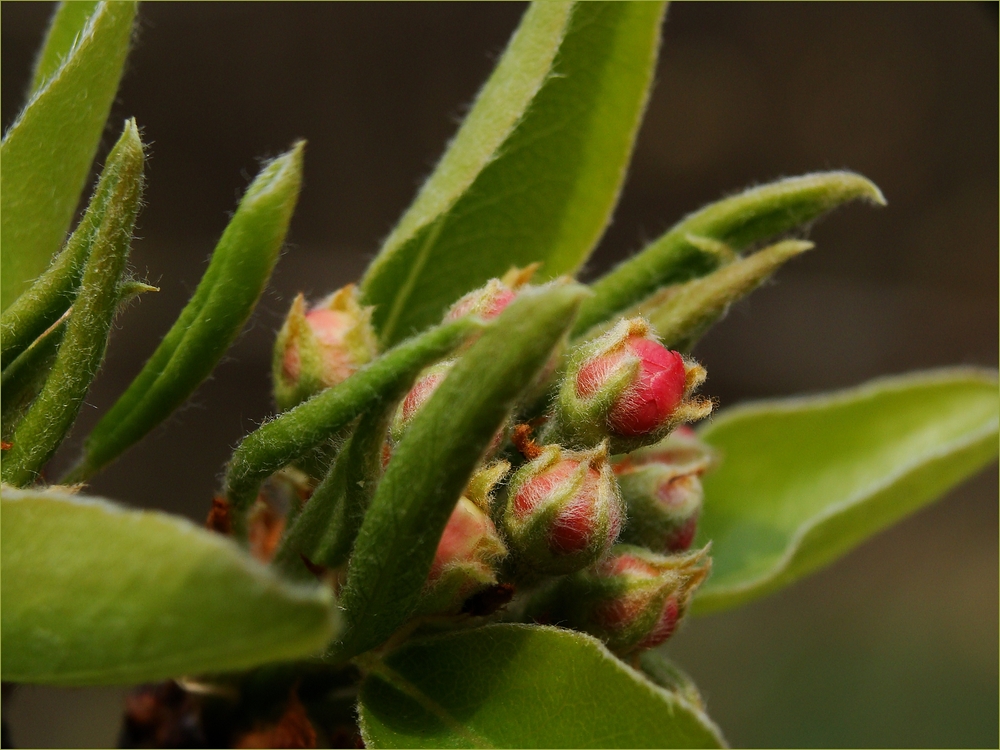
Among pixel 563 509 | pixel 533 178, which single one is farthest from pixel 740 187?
pixel 563 509

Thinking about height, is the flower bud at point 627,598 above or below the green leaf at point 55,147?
below

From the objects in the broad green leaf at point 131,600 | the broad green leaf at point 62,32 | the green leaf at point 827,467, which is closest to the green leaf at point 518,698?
the broad green leaf at point 131,600

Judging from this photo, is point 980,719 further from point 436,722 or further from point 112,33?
point 112,33

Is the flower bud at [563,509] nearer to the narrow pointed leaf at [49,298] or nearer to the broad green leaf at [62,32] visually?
the narrow pointed leaf at [49,298]

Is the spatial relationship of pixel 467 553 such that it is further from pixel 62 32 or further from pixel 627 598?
pixel 62 32

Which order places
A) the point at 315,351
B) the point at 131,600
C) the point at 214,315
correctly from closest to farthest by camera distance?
the point at 131,600 → the point at 214,315 → the point at 315,351

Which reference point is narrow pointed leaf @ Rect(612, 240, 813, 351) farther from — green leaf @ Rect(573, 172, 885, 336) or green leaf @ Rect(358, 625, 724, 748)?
green leaf @ Rect(358, 625, 724, 748)

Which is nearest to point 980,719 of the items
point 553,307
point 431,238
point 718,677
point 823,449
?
point 718,677
